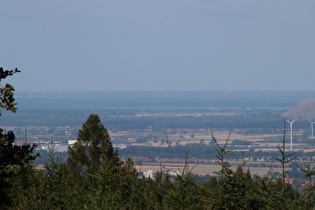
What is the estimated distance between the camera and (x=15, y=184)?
27.7ft

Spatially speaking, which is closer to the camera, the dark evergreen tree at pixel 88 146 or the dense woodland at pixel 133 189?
the dense woodland at pixel 133 189

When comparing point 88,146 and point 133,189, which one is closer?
point 133,189

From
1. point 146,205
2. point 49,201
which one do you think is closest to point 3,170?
point 49,201

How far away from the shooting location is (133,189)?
6492mm

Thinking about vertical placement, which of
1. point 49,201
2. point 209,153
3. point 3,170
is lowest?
point 209,153

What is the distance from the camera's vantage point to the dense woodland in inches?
197

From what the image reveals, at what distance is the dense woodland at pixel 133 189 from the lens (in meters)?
5.00

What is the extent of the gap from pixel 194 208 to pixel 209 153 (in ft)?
428

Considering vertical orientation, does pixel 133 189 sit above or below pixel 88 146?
above

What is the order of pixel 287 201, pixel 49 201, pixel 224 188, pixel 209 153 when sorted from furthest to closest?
pixel 209 153 → pixel 49 201 → pixel 224 188 → pixel 287 201

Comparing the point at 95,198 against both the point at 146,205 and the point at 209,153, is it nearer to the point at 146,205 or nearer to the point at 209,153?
the point at 146,205

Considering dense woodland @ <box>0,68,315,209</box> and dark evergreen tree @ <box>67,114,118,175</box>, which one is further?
dark evergreen tree @ <box>67,114,118,175</box>

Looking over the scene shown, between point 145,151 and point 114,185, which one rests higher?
point 114,185

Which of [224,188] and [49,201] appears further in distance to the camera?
[49,201]
